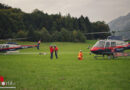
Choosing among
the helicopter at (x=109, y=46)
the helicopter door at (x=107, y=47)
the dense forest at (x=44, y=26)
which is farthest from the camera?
the dense forest at (x=44, y=26)

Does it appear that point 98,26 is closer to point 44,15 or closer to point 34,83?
point 44,15

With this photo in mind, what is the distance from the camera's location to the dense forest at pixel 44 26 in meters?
71.9

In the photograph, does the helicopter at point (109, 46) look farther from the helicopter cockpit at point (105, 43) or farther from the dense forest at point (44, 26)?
the dense forest at point (44, 26)

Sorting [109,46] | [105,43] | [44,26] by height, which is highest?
[44,26]

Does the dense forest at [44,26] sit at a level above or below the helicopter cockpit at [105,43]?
above

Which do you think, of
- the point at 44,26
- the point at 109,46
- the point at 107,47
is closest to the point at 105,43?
the point at 107,47

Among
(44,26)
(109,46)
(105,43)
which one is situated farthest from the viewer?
(44,26)

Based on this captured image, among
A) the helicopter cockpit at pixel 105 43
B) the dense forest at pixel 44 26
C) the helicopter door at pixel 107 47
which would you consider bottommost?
the helicopter door at pixel 107 47

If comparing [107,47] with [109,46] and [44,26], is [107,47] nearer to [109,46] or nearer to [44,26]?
[109,46]

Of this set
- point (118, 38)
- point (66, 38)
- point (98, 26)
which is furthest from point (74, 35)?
point (118, 38)

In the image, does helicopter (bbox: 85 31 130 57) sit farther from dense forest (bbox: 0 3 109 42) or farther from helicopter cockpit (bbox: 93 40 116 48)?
dense forest (bbox: 0 3 109 42)

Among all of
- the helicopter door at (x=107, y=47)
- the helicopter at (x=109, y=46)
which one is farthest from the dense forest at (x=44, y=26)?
the helicopter door at (x=107, y=47)

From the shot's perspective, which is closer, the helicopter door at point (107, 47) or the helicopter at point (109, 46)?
the helicopter at point (109, 46)

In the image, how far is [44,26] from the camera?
343 feet
